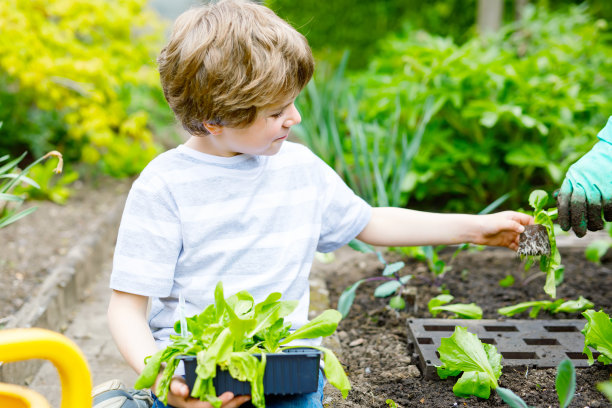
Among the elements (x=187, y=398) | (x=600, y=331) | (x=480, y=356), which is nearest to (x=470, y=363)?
(x=480, y=356)

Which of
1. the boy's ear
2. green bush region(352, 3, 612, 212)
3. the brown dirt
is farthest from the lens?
green bush region(352, 3, 612, 212)

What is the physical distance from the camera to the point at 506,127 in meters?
3.19

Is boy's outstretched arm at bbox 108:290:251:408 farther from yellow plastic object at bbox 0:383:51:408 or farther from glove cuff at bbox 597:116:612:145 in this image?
glove cuff at bbox 597:116:612:145

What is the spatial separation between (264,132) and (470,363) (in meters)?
0.77

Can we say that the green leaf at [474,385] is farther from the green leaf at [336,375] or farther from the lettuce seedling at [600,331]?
the green leaf at [336,375]

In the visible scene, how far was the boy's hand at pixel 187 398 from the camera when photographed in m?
1.15

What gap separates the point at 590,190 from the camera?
4.88ft

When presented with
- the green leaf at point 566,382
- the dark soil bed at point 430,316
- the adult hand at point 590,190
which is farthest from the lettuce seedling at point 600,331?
the green leaf at point 566,382

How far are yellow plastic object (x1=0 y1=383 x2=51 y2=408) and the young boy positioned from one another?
0.24 metres

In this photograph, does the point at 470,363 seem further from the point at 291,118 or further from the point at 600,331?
the point at 291,118

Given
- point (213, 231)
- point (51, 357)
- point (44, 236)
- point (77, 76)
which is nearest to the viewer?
point (51, 357)

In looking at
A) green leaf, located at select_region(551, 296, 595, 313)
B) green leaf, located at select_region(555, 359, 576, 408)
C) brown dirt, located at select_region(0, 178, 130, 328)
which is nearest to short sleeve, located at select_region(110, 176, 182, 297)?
green leaf, located at select_region(555, 359, 576, 408)

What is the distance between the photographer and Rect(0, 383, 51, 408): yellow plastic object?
1071mm

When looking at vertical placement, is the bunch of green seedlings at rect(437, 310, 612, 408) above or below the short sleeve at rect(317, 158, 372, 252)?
below
